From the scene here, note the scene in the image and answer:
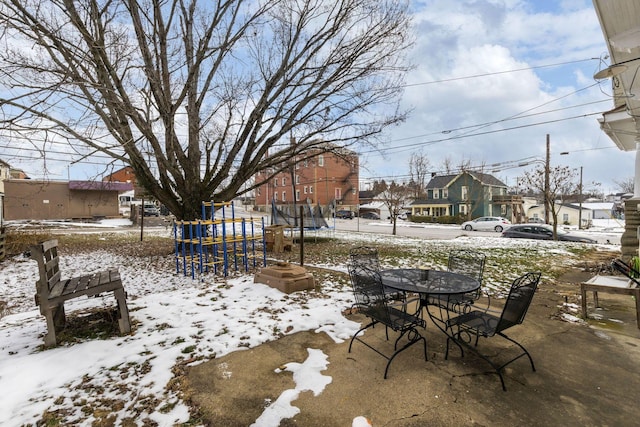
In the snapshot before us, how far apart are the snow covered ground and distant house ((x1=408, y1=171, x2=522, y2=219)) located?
33.3m

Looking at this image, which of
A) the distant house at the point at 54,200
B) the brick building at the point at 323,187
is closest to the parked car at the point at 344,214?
the brick building at the point at 323,187

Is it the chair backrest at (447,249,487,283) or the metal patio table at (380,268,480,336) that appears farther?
the chair backrest at (447,249,487,283)

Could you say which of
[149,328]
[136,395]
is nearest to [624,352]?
[136,395]

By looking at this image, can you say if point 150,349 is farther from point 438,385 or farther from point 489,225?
point 489,225

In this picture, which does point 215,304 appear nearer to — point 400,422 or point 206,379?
point 206,379

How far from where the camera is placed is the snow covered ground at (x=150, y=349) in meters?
2.31

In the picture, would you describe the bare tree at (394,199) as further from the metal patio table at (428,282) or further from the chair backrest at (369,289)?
the chair backrest at (369,289)

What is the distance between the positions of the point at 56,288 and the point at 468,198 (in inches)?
1444

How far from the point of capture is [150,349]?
3.23 metres

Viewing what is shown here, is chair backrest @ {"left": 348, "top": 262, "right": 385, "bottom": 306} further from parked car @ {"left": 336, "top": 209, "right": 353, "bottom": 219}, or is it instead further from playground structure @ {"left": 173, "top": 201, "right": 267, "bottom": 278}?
parked car @ {"left": 336, "top": 209, "right": 353, "bottom": 219}

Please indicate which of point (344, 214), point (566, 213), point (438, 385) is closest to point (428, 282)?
point (438, 385)

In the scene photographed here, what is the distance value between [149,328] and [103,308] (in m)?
1.27

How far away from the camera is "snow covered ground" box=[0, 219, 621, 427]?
2312 mm

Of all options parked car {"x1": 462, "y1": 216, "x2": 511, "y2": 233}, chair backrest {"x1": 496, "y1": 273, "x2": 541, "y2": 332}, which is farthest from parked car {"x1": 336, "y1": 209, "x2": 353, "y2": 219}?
chair backrest {"x1": 496, "y1": 273, "x2": 541, "y2": 332}
